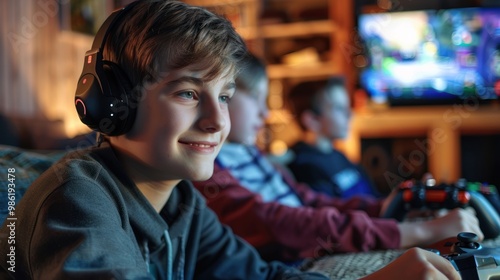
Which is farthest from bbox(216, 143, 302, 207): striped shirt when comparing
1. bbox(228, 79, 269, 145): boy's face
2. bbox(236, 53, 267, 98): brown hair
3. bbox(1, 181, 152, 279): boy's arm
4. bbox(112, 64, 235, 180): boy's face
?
bbox(1, 181, 152, 279): boy's arm

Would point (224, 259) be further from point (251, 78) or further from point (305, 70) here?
point (305, 70)

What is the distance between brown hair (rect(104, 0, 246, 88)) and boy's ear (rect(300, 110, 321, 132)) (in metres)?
1.62

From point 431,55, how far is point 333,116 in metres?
1.30

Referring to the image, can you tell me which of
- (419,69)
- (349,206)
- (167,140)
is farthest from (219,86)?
(419,69)

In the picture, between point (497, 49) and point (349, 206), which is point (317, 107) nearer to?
point (349, 206)

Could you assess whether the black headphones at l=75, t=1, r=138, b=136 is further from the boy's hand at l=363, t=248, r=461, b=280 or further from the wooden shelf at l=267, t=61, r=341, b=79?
the wooden shelf at l=267, t=61, r=341, b=79

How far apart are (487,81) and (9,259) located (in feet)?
10.1

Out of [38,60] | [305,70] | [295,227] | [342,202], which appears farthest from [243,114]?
[305,70]

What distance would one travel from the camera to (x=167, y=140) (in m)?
0.60

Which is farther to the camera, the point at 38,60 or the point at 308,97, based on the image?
the point at 38,60

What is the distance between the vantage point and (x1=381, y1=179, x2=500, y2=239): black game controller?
0.93m

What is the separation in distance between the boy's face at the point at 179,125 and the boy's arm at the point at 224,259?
19 centimetres

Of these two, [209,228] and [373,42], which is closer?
[209,228]

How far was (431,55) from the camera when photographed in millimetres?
3254
